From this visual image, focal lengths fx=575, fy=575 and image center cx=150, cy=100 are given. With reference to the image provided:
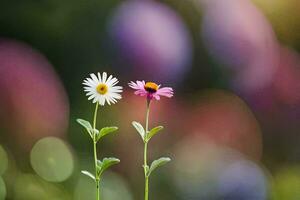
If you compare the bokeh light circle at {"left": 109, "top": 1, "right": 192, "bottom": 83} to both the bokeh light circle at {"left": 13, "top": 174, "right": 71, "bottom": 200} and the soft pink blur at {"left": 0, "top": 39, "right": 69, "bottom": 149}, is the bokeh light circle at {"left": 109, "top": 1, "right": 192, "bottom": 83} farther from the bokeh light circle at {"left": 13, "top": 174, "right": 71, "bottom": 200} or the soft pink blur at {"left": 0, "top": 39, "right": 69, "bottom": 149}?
the bokeh light circle at {"left": 13, "top": 174, "right": 71, "bottom": 200}

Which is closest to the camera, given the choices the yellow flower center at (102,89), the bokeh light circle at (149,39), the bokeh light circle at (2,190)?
the yellow flower center at (102,89)

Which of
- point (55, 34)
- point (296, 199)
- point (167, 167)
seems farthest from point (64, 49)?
point (296, 199)

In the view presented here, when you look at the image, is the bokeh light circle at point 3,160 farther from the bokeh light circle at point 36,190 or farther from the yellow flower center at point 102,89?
the yellow flower center at point 102,89

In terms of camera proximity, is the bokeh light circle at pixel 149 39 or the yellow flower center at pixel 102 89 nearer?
the yellow flower center at pixel 102 89

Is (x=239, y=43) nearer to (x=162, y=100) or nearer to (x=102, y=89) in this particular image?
(x=162, y=100)

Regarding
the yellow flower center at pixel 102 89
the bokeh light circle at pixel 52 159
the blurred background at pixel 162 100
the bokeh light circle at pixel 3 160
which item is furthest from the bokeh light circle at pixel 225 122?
the yellow flower center at pixel 102 89

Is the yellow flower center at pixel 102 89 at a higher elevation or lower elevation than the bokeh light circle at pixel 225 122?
lower

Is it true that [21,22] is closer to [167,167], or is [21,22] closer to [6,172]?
[6,172]

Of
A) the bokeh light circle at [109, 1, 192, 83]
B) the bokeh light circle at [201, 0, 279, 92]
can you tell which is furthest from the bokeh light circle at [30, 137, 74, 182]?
the bokeh light circle at [201, 0, 279, 92]

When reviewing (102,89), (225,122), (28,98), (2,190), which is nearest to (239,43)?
(225,122)
